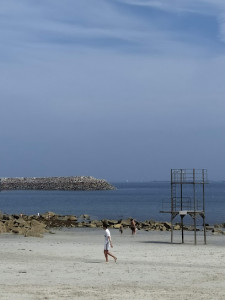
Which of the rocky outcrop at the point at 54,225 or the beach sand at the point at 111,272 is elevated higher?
the rocky outcrop at the point at 54,225

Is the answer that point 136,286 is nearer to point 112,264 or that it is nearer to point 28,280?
point 28,280

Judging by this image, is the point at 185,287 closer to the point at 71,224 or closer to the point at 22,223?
the point at 22,223

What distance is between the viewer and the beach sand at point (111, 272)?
62.0ft

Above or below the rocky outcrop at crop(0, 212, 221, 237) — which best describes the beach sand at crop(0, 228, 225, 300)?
below

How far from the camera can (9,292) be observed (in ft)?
61.4

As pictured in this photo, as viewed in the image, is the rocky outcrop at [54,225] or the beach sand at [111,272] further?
the rocky outcrop at [54,225]

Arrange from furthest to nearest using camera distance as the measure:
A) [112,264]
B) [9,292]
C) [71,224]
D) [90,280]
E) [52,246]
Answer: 1. [71,224]
2. [52,246]
3. [112,264]
4. [90,280]
5. [9,292]

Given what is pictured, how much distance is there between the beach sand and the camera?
1891 cm

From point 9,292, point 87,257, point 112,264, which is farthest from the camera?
point 87,257

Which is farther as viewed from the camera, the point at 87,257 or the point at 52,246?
the point at 52,246

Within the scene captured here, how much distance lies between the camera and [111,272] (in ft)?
76.9

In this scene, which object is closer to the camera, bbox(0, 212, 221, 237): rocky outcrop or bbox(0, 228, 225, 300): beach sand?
bbox(0, 228, 225, 300): beach sand

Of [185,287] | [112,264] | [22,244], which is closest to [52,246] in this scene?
[22,244]

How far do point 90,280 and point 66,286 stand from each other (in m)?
1.60
